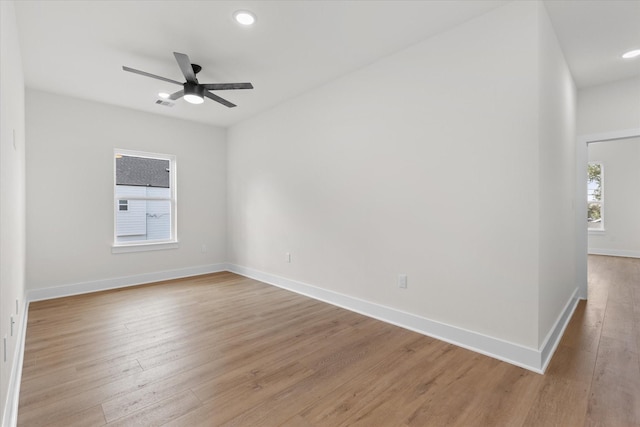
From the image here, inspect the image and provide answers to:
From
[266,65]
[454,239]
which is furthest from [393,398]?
[266,65]

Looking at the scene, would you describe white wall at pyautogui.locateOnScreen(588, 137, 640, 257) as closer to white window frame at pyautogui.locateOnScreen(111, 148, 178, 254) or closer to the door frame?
the door frame

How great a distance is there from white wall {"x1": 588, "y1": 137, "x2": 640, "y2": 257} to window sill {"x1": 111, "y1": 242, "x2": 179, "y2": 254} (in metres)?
9.47

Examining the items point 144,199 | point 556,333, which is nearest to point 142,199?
point 144,199

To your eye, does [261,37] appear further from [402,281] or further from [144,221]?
[144,221]

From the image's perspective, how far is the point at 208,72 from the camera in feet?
11.2

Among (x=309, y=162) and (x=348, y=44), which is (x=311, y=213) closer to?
(x=309, y=162)

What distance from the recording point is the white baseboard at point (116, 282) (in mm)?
3914

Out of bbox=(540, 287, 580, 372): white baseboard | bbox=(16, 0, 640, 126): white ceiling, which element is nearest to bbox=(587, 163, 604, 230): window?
bbox=(16, 0, 640, 126): white ceiling

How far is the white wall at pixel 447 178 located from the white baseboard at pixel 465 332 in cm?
6

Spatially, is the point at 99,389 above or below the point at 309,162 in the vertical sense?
below

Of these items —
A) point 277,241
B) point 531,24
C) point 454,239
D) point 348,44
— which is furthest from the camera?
point 277,241

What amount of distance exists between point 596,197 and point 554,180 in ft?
22.1

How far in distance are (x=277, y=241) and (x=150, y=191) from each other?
2.33m

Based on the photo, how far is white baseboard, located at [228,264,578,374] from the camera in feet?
7.21
